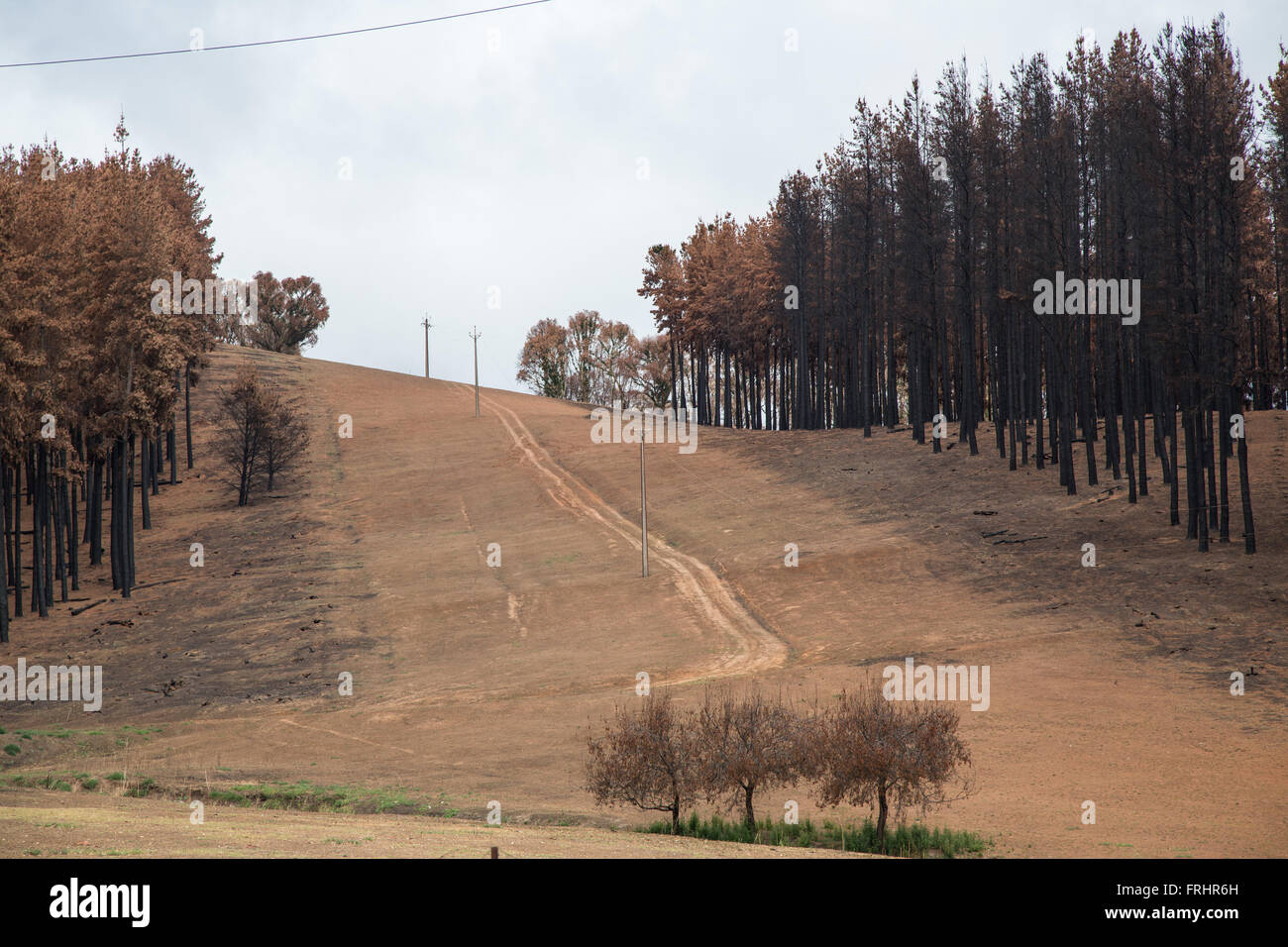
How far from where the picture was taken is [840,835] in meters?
17.8

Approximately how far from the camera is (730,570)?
142 feet

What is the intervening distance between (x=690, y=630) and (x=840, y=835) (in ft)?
62.1

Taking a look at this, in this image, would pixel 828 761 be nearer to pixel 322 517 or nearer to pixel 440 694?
pixel 440 694

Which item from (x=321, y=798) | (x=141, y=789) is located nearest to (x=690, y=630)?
(x=321, y=798)

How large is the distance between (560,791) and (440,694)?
11.1 metres

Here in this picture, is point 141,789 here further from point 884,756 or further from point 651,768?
point 884,756

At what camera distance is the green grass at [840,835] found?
1695 cm

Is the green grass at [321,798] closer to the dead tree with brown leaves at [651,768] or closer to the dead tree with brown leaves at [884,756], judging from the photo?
the dead tree with brown leaves at [651,768]

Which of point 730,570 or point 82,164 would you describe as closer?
point 730,570
